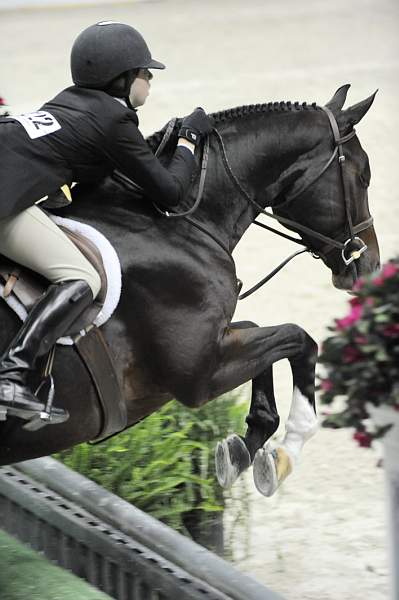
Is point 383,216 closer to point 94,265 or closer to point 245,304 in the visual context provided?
point 245,304

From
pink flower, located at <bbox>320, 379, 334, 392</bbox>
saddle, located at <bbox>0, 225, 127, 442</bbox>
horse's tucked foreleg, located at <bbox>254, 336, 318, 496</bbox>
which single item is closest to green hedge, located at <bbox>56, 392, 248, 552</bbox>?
horse's tucked foreleg, located at <bbox>254, 336, 318, 496</bbox>

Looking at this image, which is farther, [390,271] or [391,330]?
[390,271]

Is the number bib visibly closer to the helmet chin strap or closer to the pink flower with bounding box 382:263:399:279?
the helmet chin strap

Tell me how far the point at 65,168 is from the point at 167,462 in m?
1.60

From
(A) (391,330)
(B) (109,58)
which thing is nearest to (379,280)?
(A) (391,330)

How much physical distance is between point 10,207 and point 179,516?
6.04 ft

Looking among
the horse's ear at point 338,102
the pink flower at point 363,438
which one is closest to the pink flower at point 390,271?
the pink flower at point 363,438

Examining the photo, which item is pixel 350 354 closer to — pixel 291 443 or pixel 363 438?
pixel 363 438

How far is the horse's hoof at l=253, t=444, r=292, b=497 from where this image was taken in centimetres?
484

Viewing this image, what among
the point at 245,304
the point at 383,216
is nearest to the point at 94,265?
the point at 245,304

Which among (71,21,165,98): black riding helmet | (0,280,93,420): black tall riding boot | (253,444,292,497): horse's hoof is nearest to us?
(0,280,93,420): black tall riding boot

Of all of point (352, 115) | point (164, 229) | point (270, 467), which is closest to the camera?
point (164, 229)

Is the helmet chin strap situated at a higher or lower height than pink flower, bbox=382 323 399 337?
higher

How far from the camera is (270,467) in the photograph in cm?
483
